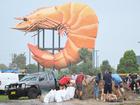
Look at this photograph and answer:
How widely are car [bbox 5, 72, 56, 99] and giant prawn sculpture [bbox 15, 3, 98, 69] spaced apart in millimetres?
66387

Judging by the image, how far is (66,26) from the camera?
105250 mm

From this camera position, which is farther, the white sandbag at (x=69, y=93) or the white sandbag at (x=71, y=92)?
the white sandbag at (x=71, y=92)

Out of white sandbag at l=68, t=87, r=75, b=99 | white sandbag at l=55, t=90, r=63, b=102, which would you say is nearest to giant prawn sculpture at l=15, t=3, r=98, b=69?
white sandbag at l=68, t=87, r=75, b=99

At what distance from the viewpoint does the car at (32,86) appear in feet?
110

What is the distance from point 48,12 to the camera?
107m

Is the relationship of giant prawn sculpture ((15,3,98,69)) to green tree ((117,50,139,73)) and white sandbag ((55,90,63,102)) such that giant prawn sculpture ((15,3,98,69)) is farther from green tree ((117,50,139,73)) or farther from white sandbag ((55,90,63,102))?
white sandbag ((55,90,63,102))

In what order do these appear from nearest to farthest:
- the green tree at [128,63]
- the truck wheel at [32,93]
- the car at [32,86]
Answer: the truck wheel at [32,93]
the car at [32,86]
the green tree at [128,63]

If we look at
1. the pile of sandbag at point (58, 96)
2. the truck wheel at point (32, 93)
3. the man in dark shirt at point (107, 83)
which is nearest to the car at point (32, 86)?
the truck wheel at point (32, 93)

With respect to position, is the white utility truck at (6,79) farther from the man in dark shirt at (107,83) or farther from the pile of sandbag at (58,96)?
the man in dark shirt at (107,83)

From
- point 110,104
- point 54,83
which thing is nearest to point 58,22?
point 54,83

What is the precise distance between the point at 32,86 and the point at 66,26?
7189cm

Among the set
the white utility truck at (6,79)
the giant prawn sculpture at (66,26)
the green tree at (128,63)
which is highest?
the giant prawn sculpture at (66,26)

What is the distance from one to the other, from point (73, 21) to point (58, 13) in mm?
3452

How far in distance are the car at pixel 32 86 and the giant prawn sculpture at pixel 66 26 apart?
218 feet
